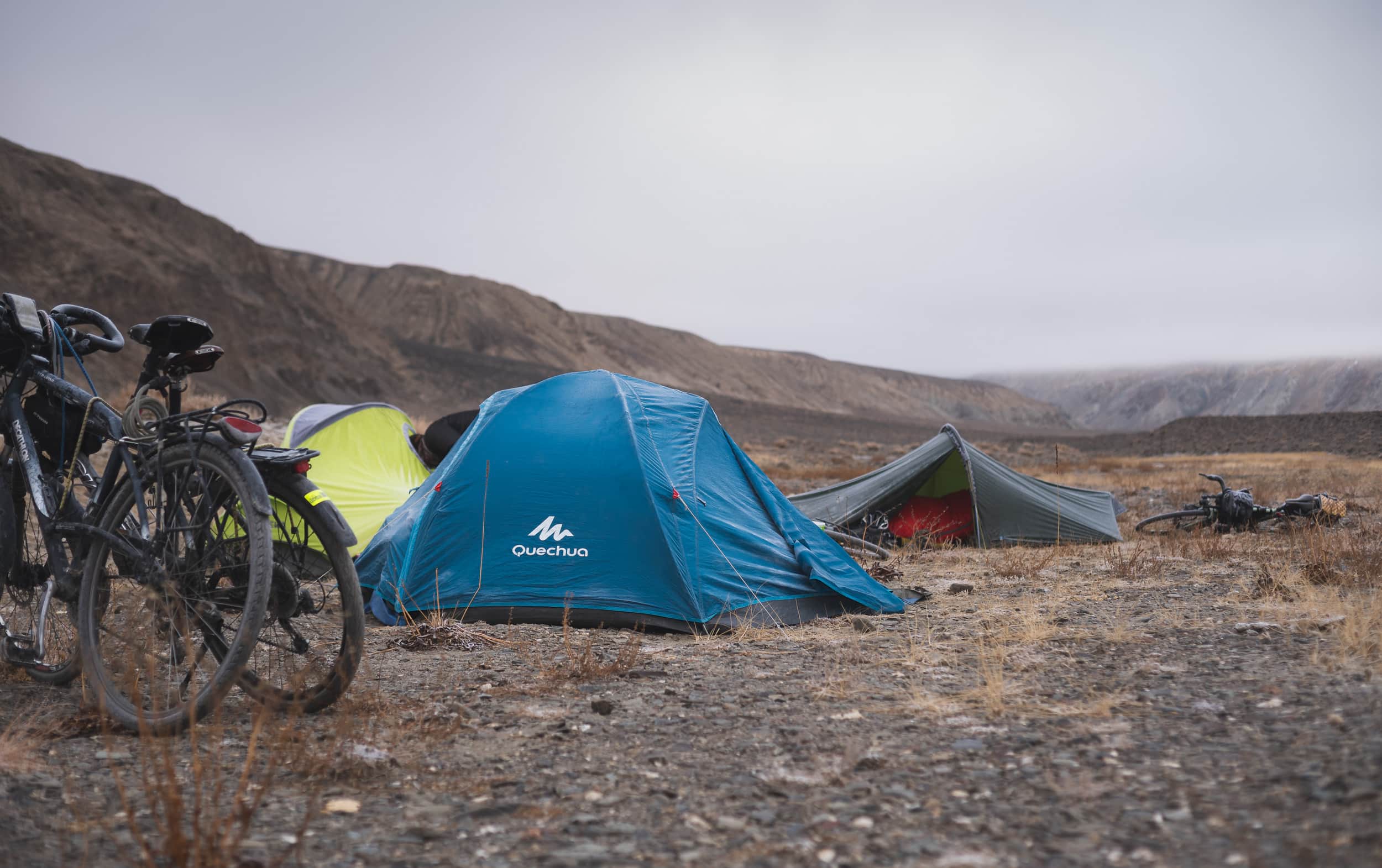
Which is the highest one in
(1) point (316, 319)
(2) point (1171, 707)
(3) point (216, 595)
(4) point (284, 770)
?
(1) point (316, 319)

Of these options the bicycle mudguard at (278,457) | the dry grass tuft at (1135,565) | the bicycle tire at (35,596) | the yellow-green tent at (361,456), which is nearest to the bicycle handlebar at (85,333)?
the bicycle tire at (35,596)

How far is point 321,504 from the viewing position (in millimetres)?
3275

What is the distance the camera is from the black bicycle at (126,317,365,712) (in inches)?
127

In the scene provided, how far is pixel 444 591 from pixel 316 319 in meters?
51.7

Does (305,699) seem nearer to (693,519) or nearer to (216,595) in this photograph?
(216,595)

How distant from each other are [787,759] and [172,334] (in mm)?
2935

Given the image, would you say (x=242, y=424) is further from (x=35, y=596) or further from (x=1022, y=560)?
(x=1022, y=560)

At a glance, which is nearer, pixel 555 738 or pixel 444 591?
pixel 555 738

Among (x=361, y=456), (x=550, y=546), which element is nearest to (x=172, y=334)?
(x=550, y=546)

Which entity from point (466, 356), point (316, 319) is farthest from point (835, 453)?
point (466, 356)

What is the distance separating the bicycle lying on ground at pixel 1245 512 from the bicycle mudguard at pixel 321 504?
9.14 metres

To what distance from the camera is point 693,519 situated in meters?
5.73

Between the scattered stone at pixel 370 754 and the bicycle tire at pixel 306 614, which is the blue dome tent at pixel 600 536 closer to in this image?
the bicycle tire at pixel 306 614

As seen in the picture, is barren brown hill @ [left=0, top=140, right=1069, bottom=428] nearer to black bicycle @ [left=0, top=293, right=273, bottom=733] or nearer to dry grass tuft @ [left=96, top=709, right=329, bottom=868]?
black bicycle @ [left=0, top=293, right=273, bottom=733]
